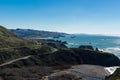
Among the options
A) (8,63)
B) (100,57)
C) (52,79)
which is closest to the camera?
(52,79)

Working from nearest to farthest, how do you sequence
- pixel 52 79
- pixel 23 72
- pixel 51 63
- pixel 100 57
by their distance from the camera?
pixel 52 79 < pixel 23 72 < pixel 51 63 < pixel 100 57

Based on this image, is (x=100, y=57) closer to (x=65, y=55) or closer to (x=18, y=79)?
(x=65, y=55)

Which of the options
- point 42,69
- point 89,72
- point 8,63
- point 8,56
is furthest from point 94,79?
point 8,56

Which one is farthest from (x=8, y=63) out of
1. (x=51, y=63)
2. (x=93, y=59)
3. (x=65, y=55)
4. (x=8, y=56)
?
(x=93, y=59)

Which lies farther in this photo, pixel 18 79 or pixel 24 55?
pixel 24 55

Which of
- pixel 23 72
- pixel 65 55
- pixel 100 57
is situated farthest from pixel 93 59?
pixel 23 72

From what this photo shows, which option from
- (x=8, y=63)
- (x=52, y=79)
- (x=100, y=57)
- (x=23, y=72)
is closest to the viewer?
(x=52, y=79)

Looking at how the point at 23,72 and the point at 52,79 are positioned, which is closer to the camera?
the point at 52,79

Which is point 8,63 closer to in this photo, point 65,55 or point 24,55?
point 24,55
